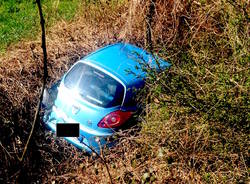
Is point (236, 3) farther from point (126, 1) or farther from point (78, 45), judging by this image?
point (78, 45)

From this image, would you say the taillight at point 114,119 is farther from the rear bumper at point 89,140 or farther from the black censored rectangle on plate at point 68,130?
the black censored rectangle on plate at point 68,130

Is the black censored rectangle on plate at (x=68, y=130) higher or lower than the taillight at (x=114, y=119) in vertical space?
higher

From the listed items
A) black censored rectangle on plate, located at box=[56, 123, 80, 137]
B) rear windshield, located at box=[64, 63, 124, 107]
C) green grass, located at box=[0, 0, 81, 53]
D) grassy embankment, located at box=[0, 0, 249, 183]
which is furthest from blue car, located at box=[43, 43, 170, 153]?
green grass, located at box=[0, 0, 81, 53]

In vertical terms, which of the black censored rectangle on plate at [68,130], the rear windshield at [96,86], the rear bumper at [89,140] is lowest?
the rear bumper at [89,140]

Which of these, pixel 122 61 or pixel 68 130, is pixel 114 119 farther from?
pixel 68 130

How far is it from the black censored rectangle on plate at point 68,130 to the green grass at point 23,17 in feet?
17.4

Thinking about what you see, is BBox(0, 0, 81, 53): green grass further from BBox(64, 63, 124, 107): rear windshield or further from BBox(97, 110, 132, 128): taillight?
BBox(97, 110, 132, 128): taillight

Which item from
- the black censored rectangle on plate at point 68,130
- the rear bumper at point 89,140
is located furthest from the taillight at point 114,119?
the black censored rectangle on plate at point 68,130

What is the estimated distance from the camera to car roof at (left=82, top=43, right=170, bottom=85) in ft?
17.2

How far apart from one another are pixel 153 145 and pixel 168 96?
30.5 inches

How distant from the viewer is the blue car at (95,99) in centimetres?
495

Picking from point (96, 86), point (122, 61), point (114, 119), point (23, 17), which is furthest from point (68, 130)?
point (23, 17)

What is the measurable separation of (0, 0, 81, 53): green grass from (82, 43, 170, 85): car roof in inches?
107

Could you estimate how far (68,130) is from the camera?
3.16 metres
